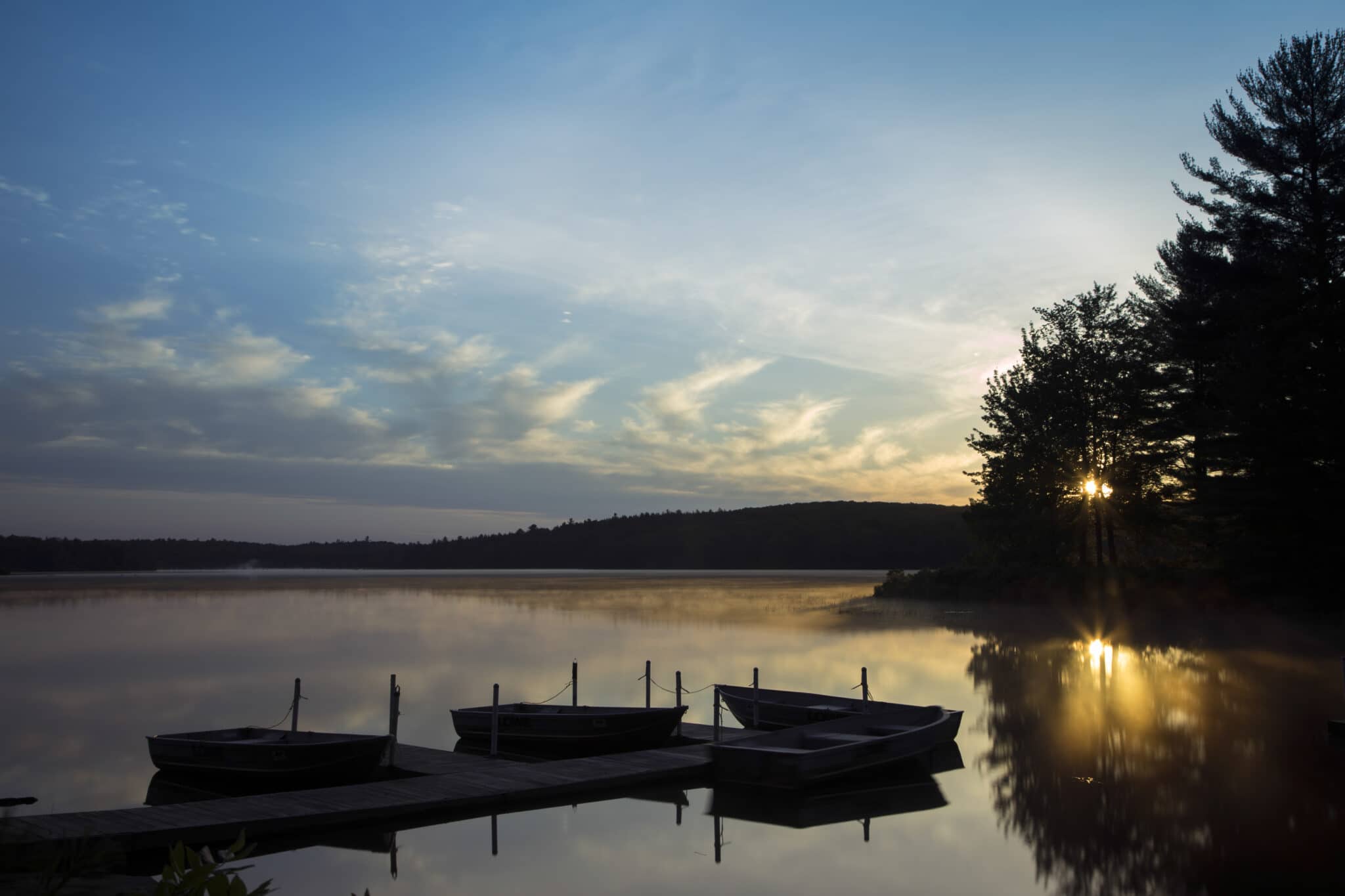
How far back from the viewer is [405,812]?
1309cm

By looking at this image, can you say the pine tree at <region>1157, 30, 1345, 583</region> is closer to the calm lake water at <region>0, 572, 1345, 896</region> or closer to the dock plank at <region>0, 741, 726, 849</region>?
the calm lake water at <region>0, 572, 1345, 896</region>

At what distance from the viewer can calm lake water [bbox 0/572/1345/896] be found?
1143cm

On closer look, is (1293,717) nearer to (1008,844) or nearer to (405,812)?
(1008,844)

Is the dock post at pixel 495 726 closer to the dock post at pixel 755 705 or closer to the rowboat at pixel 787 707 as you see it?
the rowboat at pixel 787 707

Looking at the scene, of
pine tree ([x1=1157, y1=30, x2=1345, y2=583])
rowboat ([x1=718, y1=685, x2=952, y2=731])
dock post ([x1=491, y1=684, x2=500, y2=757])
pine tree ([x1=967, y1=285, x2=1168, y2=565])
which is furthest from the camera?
pine tree ([x1=967, y1=285, x2=1168, y2=565])

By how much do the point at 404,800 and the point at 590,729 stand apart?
197 inches

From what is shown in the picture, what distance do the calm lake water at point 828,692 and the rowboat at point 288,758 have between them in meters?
0.95

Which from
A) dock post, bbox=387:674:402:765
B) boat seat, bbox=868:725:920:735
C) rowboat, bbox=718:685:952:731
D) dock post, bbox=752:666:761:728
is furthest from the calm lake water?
dock post, bbox=752:666:761:728

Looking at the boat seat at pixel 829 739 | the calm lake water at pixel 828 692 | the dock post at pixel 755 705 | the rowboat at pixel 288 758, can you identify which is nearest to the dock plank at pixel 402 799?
the calm lake water at pixel 828 692

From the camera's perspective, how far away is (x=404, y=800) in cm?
1308

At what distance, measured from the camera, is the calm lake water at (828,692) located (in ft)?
37.5

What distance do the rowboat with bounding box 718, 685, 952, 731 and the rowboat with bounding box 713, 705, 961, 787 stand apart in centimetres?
51

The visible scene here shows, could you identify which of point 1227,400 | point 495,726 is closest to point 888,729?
point 495,726

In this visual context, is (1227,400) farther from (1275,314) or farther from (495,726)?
(495,726)
